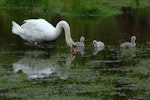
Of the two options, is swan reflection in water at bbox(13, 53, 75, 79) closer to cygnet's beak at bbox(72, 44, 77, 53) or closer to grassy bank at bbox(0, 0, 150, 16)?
cygnet's beak at bbox(72, 44, 77, 53)

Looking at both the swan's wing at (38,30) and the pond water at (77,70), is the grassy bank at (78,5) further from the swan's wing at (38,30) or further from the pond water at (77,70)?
the swan's wing at (38,30)

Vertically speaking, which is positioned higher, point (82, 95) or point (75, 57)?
point (75, 57)

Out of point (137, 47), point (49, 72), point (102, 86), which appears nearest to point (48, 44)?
point (137, 47)

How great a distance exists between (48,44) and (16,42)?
1.39 metres

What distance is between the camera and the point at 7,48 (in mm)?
17922

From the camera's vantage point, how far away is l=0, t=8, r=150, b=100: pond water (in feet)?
36.2

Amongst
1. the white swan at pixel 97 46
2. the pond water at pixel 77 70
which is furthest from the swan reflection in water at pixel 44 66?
the white swan at pixel 97 46

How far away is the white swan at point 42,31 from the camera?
17500 mm

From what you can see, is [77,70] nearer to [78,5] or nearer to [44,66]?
[44,66]

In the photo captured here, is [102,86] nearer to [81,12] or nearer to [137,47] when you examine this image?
[137,47]

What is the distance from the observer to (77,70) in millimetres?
13258

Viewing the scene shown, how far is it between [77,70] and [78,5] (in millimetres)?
17801

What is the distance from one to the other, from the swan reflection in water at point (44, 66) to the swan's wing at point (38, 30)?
1.64m

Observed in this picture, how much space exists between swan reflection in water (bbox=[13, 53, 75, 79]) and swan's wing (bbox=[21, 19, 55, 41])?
164cm
